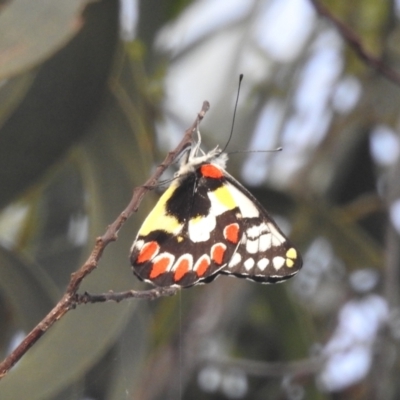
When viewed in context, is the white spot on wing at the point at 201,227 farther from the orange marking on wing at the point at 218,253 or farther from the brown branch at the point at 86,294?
the brown branch at the point at 86,294

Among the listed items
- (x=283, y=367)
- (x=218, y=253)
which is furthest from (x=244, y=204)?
(x=283, y=367)

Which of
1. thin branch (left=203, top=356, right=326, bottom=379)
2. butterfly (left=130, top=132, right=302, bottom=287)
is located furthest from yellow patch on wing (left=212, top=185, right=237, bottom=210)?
thin branch (left=203, top=356, right=326, bottom=379)

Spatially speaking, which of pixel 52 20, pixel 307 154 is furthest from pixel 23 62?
pixel 307 154

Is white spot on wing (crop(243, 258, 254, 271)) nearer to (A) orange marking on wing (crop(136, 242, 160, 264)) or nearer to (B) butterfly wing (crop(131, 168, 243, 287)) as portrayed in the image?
(B) butterfly wing (crop(131, 168, 243, 287))

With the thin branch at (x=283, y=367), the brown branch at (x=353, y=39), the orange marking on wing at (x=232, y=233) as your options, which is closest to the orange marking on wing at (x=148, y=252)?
the orange marking on wing at (x=232, y=233)

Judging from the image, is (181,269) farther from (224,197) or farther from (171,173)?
(171,173)

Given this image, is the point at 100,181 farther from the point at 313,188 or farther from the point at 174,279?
the point at 313,188
